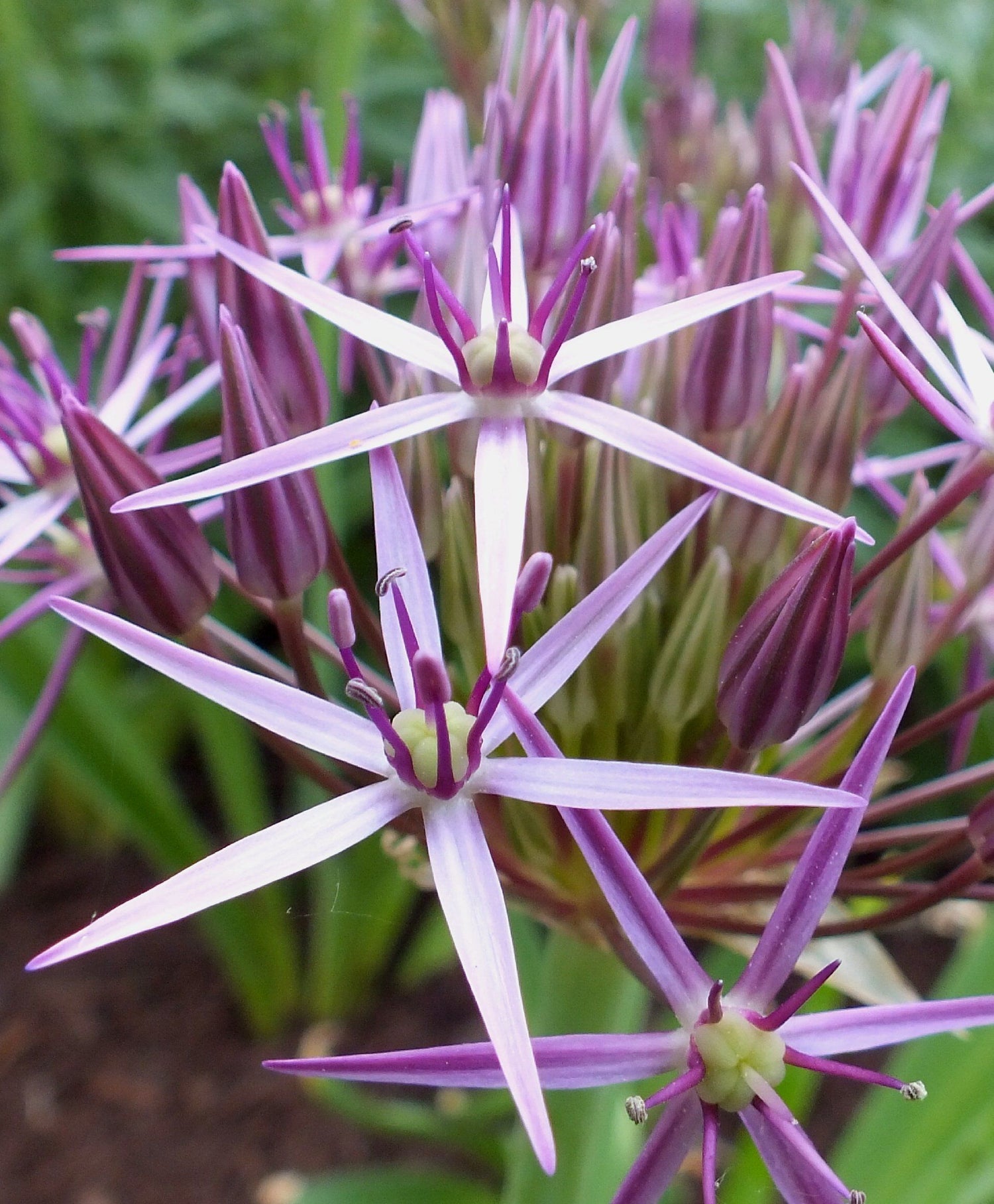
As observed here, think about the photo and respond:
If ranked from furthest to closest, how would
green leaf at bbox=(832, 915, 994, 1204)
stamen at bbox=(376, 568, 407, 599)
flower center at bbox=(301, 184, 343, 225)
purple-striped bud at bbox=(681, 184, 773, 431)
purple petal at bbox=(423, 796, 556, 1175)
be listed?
green leaf at bbox=(832, 915, 994, 1204) → flower center at bbox=(301, 184, 343, 225) → purple-striped bud at bbox=(681, 184, 773, 431) → stamen at bbox=(376, 568, 407, 599) → purple petal at bbox=(423, 796, 556, 1175)

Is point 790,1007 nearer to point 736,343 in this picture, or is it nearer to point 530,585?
point 530,585

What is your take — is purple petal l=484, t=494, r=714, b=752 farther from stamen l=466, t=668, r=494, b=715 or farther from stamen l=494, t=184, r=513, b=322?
stamen l=494, t=184, r=513, b=322

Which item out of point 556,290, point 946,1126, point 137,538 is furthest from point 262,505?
point 946,1126

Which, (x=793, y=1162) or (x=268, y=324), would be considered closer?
(x=793, y=1162)

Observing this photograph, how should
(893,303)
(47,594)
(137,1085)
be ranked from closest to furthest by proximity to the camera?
(893,303) < (47,594) < (137,1085)

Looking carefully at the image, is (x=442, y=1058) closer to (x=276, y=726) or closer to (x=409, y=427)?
(x=276, y=726)

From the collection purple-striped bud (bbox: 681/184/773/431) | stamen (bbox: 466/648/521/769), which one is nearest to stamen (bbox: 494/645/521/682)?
stamen (bbox: 466/648/521/769)

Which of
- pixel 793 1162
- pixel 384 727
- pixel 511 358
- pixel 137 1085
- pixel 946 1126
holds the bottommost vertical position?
pixel 137 1085
